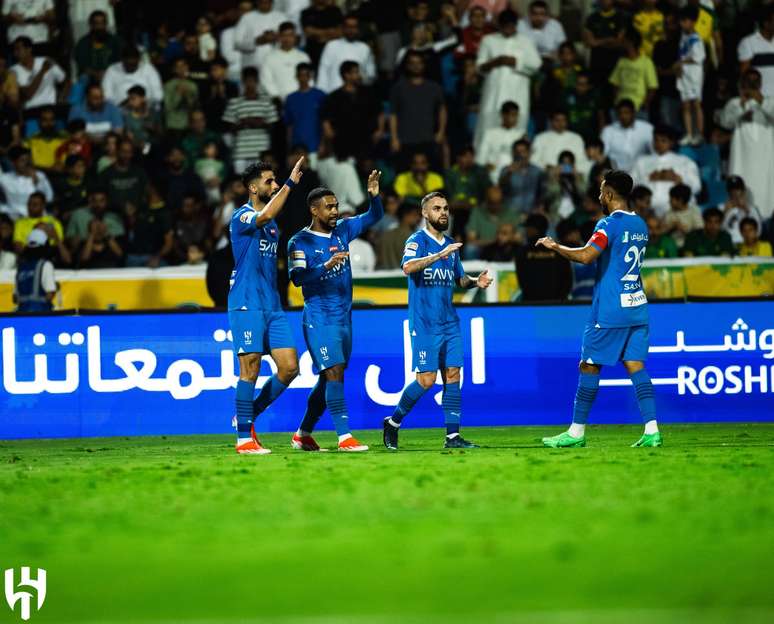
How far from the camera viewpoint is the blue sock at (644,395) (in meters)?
11.9

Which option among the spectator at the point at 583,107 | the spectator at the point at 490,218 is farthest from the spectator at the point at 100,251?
the spectator at the point at 583,107

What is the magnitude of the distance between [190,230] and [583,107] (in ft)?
19.4

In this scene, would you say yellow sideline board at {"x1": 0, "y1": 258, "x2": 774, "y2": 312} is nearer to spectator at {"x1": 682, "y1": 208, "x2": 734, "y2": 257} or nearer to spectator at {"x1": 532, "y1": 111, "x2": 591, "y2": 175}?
spectator at {"x1": 682, "y1": 208, "x2": 734, "y2": 257}

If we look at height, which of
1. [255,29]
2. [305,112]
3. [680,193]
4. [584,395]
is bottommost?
[584,395]

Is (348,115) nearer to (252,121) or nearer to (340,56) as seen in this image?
(340,56)

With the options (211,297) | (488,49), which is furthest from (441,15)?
(211,297)

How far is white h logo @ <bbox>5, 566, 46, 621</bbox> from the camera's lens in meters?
5.87

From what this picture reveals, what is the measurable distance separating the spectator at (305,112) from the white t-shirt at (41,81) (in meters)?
3.79

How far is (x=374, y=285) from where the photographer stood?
17656 mm

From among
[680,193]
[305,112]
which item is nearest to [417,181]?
[305,112]

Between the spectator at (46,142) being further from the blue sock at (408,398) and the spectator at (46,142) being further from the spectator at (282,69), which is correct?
the blue sock at (408,398)

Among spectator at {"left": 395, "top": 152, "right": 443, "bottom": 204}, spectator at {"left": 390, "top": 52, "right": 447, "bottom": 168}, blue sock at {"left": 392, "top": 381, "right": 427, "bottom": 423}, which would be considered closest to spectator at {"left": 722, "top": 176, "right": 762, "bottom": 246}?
spectator at {"left": 395, "top": 152, "right": 443, "bottom": 204}

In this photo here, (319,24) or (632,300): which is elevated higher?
(319,24)

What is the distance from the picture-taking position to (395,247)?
18.5m
